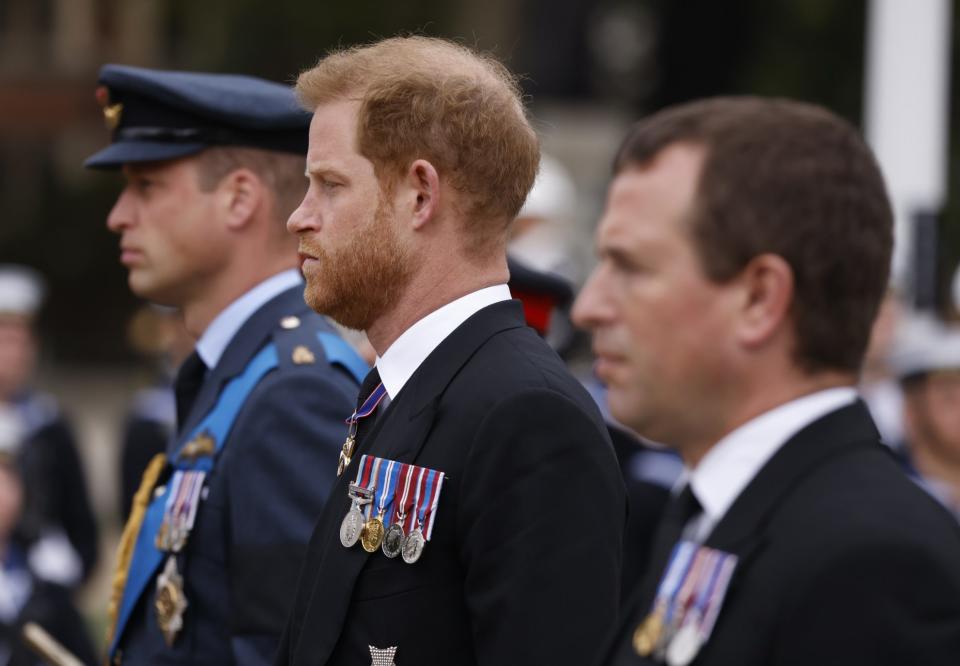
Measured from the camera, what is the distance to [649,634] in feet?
6.85

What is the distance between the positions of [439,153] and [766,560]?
1.08 m

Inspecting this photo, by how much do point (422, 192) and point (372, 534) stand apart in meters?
0.59

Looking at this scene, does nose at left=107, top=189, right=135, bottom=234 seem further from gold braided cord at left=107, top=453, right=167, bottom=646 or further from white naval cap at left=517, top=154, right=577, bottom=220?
white naval cap at left=517, top=154, right=577, bottom=220

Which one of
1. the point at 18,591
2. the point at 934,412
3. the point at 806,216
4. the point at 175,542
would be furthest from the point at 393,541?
the point at 18,591

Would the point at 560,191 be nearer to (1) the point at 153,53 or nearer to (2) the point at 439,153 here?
(2) the point at 439,153

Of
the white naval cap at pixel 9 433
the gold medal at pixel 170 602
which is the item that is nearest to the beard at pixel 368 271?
the gold medal at pixel 170 602

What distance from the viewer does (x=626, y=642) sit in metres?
2.14

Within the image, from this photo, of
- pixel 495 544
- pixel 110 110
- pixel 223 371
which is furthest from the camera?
pixel 110 110

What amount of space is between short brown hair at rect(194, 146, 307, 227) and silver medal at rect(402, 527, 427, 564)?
1.26 m

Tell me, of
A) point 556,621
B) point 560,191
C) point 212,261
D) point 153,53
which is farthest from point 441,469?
point 153,53

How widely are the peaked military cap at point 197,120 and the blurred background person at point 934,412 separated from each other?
2217 millimetres

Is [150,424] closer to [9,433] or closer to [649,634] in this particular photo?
[9,433]

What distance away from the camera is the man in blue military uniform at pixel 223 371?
10.6ft

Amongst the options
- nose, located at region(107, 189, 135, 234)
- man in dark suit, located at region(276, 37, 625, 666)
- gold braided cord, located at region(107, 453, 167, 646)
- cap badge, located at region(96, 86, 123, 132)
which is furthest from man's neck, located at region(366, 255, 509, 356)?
cap badge, located at region(96, 86, 123, 132)
